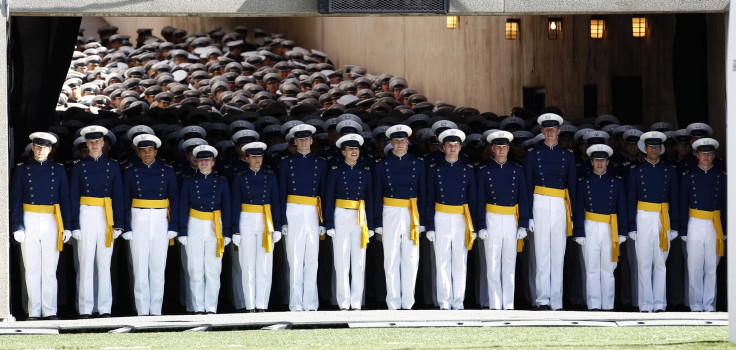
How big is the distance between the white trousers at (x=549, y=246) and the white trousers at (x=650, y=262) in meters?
0.64

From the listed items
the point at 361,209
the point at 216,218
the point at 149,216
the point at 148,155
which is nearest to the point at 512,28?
the point at 361,209

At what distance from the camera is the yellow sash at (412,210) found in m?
11.9

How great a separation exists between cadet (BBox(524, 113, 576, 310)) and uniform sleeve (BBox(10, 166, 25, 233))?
4.16 metres

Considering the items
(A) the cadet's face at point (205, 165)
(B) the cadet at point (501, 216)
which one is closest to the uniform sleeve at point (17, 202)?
(A) the cadet's face at point (205, 165)

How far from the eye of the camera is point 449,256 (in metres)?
12.0

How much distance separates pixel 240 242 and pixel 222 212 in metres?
0.29

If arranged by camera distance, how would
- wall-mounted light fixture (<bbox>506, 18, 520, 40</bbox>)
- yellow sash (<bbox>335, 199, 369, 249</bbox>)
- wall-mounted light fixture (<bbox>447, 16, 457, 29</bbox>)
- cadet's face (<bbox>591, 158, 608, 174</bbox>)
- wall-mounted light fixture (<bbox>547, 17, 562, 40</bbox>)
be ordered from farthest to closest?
1. wall-mounted light fixture (<bbox>447, 16, 457, 29</bbox>)
2. wall-mounted light fixture (<bbox>506, 18, 520, 40</bbox>)
3. wall-mounted light fixture (<bbox>547, 17, 562, 40</bbox>)
4. cadet's face (<bbox>591, 158, 608, 174</bbox>)
5. yellow sash (<bbox>335, 199, 369, 249</bbox>)

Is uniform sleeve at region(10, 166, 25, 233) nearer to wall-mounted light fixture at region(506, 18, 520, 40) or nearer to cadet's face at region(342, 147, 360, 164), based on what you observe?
cadet's face at region(342, 147, 360, 164)

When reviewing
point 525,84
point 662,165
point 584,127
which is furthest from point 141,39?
point 662,165

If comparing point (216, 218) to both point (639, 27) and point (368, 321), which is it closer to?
point (368, 321)

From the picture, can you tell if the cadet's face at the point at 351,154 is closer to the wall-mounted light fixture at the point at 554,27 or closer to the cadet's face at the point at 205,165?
the cadet's face at the point at 205,165

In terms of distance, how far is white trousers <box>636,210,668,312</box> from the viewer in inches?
473

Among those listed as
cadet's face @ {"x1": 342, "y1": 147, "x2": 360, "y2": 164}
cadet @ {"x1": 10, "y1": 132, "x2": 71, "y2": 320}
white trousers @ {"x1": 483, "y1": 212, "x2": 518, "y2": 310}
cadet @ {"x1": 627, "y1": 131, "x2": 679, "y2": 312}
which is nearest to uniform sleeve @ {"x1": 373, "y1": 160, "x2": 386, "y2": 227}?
cadet's face @ {"x1": 342, "y1": 147, "x2": 360, "y2": 164}

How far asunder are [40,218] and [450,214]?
3.34 metres
